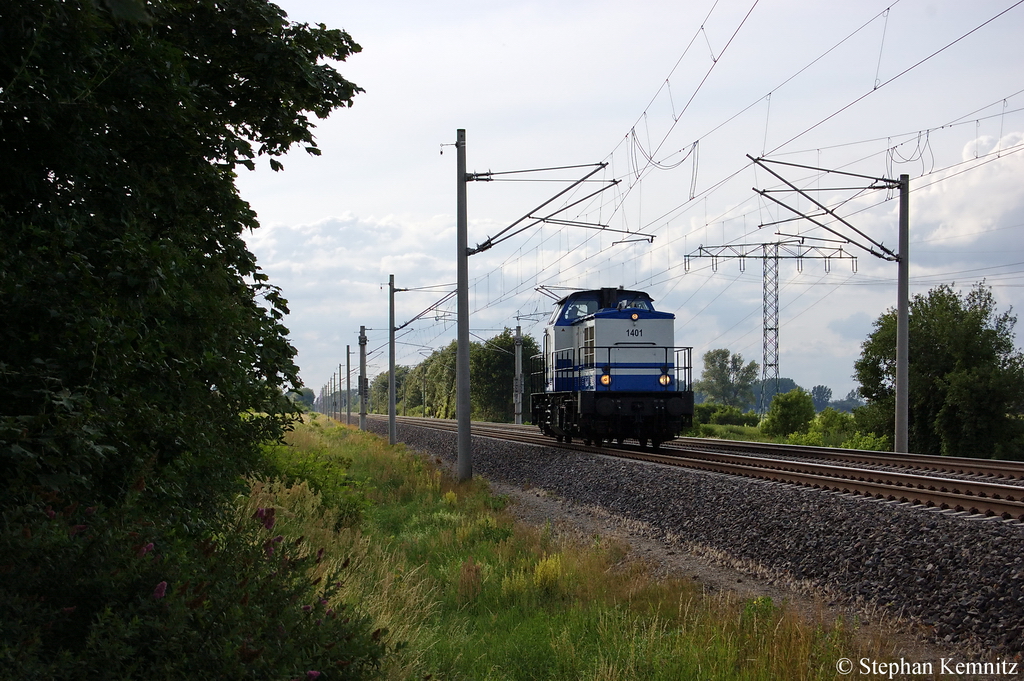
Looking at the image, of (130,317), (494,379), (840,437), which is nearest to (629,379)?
(840,437)

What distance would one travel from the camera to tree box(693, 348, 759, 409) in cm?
17012

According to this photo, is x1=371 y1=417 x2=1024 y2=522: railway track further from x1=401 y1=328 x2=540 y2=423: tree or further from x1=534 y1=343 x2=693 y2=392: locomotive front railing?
x1=401 y1=328 x2=540 y2=423: tree

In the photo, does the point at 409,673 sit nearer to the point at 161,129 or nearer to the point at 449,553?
the point at 161,129

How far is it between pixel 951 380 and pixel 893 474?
20594mm

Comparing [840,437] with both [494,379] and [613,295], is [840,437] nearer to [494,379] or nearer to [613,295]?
[613,295]

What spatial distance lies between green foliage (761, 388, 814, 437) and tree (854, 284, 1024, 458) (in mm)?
4988

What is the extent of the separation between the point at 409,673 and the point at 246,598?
6.32 ft

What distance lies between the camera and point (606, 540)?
11.6 metres

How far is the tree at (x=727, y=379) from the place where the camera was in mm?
170125

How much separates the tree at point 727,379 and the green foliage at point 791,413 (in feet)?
430

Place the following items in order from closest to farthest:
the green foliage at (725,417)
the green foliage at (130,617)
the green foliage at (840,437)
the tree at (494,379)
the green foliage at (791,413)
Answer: the green foliage at (130,617) → the green foliage at (840,437) → the green foliage at (791,413) → the green foliage at (725,417) → the tree at (494,379)

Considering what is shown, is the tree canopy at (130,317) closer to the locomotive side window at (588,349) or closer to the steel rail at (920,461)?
the steel rail at (920,461)

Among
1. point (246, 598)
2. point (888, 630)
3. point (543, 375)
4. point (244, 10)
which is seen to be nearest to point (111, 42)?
point (244, 10)

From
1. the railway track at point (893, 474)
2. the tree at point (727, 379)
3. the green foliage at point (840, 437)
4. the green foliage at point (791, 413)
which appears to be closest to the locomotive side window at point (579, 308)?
the railway track at point (893, 474)
